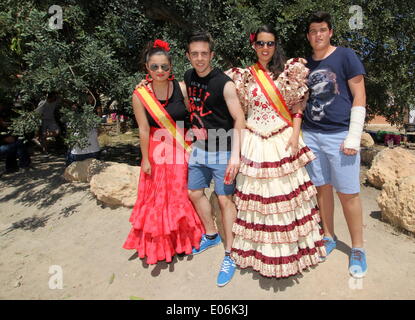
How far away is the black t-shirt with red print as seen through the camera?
8.45 feet

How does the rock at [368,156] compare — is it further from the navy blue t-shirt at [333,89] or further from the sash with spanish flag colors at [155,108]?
the sash with spanish flag colors at [155,108]

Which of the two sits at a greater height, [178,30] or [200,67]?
[178,30]

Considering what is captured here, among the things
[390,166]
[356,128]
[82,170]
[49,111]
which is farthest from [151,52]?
[49,111]

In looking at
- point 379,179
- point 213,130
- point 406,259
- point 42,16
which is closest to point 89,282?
point 213,130

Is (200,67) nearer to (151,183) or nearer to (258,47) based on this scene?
(258,47)

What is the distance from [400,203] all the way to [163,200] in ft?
9.20

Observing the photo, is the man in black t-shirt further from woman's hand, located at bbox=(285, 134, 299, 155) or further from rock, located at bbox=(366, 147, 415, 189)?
rock, located at bbox=(366, 147, 415, 189)

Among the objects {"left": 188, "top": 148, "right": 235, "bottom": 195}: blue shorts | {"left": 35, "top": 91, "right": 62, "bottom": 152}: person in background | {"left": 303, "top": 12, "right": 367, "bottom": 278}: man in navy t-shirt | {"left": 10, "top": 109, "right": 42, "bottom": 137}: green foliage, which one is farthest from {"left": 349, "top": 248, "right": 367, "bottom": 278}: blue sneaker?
{"left": 35, "top": 91, "right": 62, "bottom": 152}: person in background

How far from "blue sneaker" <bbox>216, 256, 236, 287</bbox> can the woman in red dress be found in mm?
455

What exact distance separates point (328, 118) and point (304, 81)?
15.3 inches

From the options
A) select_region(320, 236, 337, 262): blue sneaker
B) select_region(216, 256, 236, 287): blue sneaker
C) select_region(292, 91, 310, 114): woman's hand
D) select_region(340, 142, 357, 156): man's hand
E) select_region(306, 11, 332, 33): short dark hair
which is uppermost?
select_region(306, 11, 332, 33): short dark hair

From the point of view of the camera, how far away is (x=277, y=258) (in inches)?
101

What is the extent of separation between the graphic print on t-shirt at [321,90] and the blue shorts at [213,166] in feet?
2.80

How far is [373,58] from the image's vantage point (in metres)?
5.72
